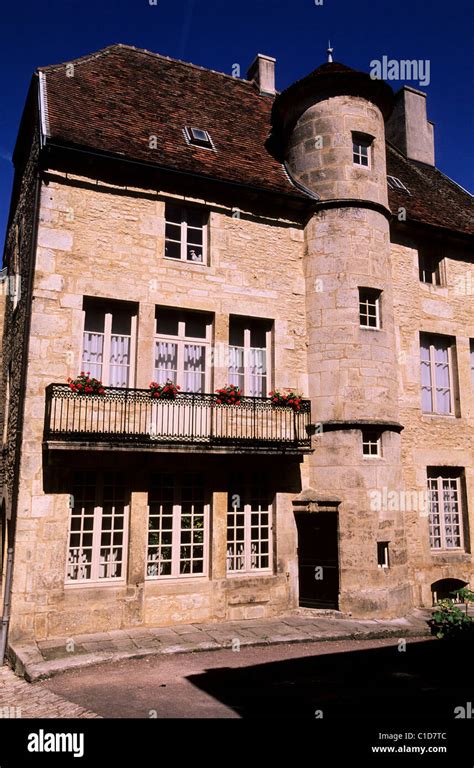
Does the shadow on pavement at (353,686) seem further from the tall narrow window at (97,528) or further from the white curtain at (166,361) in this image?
the white curtain at (166,361)

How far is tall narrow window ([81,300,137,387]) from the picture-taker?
35.1 feet

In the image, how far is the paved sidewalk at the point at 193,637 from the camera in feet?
26.9

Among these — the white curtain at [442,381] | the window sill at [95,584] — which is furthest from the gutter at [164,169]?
the window sill at [95,584]

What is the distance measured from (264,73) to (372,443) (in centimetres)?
1130

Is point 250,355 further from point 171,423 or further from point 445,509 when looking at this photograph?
point 445,509

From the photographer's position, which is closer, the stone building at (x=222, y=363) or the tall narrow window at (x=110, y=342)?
the stone building at (x=222, y=363)

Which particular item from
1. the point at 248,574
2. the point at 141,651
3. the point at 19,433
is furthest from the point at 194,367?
the point at 141,651

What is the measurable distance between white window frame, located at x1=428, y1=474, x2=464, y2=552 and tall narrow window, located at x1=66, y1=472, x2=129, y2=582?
6928 millimetres

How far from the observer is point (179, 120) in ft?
43.7

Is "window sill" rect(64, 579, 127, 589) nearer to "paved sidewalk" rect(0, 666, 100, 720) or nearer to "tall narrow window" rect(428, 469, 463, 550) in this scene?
"paved sidewalk" rect(0, 666, 100, 720)

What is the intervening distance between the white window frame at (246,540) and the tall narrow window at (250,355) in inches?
82.1

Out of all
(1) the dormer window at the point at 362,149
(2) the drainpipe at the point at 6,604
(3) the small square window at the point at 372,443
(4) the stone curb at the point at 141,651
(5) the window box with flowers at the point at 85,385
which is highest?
(1) the dormer window at the point at 362,149

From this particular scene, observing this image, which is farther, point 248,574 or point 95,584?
point 248,574

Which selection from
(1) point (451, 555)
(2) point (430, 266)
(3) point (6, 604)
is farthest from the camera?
(2) point (430, 266)
